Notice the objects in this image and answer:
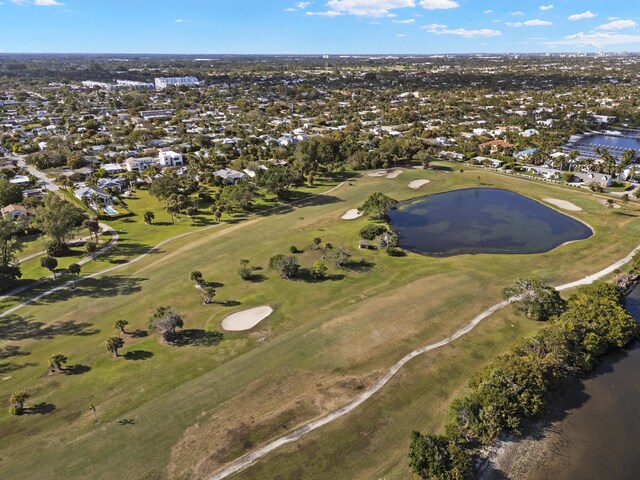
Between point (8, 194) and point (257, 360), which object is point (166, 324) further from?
point (8, 194)

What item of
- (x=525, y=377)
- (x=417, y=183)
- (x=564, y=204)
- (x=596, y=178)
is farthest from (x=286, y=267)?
(x=596, y=178)

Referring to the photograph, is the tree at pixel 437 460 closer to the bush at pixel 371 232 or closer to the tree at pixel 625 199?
the bush at pixel 371 232

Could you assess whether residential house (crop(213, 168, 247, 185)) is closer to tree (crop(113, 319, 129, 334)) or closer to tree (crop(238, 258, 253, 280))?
tree (crop(238, 258, 253, 280))

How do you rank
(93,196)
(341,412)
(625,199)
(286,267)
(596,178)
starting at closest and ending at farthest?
(341,412), (286,267), (625,199), (93,196), (596,178)

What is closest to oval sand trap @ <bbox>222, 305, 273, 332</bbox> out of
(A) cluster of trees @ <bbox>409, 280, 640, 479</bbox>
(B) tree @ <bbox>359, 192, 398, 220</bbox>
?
(A) cluster of trees @ <bbox>409, 280, 640, 479</bbox>

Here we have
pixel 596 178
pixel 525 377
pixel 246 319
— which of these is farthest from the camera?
pixel 596 178

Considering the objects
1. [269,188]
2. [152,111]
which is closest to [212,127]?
[152,111]
